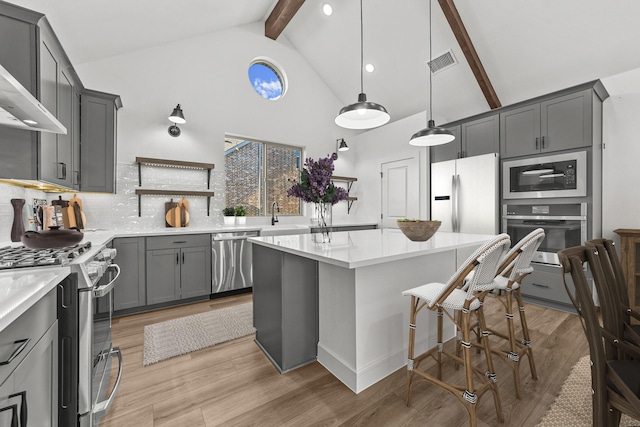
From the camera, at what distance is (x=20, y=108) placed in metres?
1.38

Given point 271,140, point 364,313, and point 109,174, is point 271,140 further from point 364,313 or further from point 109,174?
point 364,313

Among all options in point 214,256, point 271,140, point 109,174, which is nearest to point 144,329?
point 214,256

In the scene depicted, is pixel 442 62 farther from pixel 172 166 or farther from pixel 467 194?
pixel 172 166

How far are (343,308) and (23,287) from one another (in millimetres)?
1546

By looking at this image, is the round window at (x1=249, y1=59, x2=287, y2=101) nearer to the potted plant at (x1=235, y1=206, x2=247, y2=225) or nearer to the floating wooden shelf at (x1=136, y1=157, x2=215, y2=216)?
the floating wooden shelf at (x1=136, y1=157, x2=215, y2=216)

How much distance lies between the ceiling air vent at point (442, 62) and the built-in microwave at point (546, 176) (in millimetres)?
1687

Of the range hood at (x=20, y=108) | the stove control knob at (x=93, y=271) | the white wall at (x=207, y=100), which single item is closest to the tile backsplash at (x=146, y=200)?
the white wall at (x=207, y=100)

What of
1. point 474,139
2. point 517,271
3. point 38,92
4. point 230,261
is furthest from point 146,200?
point 474,139

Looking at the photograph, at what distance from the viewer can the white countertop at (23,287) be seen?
29.1 inches

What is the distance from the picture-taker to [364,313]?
182cm

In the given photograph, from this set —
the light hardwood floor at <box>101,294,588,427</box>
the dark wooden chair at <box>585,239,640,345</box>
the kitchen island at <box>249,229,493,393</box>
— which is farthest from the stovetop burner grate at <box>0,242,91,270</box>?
the dark wooden chair at <box>585,239,640,345</box>

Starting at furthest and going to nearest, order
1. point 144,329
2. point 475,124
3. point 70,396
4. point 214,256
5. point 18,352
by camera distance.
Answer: point 475,124 → point 214,256 → point 144,329 → point 70,396 → point 18,352

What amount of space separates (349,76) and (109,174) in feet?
13.7

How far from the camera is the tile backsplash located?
3387 millimetres
